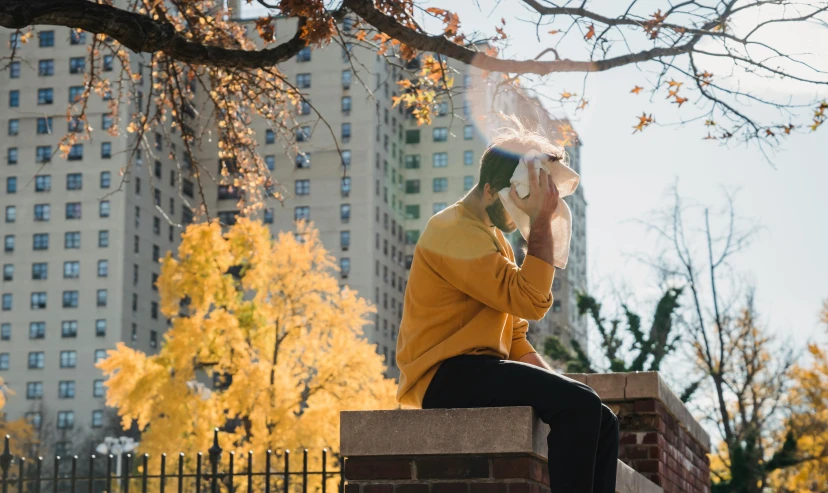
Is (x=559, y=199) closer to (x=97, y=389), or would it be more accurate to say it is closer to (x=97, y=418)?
(x=97, y=418)

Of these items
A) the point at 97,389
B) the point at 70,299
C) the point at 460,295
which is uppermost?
the point at 70,299

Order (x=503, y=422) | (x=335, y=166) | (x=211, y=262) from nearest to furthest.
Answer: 1. (x=503, y=422)
2. (x=211, y=262)
3. (x=335, y=166)

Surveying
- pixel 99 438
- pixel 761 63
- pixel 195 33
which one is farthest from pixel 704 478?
pixel 99 438

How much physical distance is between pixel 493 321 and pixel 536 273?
0.35 meters

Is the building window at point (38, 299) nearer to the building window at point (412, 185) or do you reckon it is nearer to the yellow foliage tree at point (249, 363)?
the building window at point (412, 185)

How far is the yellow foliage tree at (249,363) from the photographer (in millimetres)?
27344

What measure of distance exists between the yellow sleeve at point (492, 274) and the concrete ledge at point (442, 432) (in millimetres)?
389

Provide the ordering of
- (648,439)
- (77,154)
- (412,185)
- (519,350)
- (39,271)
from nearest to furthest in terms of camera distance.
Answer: (519,350), (648,439), (39,271), (77,154), (412,185)

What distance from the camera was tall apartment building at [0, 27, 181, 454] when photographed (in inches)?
3386

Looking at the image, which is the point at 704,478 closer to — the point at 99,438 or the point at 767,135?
the point at 767,135

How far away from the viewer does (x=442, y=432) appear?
4203mm

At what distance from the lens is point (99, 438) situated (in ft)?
256

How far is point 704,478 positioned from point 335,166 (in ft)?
295

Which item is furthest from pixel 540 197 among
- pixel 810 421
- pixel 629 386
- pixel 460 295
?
pixel 810 421
